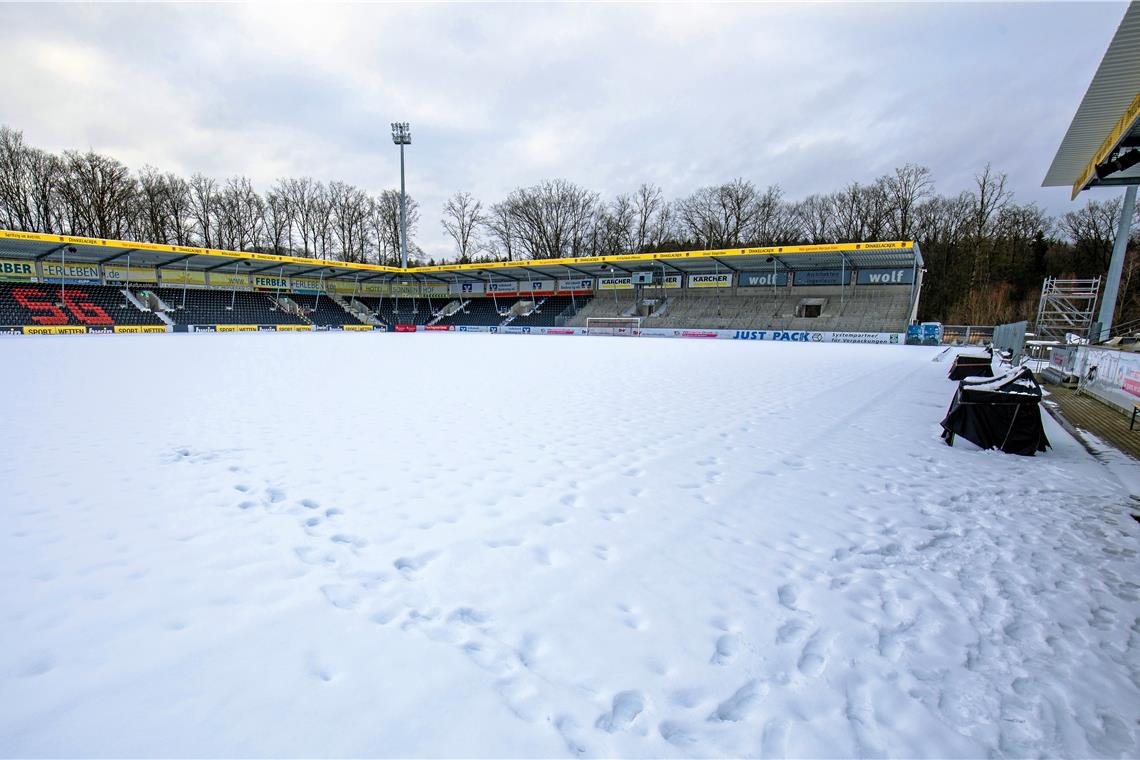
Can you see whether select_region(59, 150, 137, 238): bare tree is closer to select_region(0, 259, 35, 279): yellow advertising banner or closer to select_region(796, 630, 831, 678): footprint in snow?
select_region(0, 259, 35, 279): yellow advertising banner

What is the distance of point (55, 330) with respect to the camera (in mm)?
29359

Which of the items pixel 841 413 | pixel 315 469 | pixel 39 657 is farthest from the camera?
pixel 841 413

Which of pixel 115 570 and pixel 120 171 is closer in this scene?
pixel 115 570

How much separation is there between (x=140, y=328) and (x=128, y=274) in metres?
5.20

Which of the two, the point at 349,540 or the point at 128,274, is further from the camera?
the point at 128,274

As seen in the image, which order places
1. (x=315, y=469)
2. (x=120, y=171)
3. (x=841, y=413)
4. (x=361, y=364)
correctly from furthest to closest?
(x=120, y=171), (x=361, y=364), (x=841, y=413), (x=315, y=469)

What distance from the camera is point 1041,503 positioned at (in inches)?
166

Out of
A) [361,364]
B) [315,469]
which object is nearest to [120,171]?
[361,364]

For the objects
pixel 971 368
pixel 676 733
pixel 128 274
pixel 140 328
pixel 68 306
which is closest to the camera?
pixel 676 733

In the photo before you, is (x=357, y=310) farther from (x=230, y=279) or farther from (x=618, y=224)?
(x=618, y=224)

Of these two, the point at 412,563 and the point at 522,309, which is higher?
the point at 522,309

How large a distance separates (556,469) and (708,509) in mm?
1531

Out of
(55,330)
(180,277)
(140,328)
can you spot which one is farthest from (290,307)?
(55,330)

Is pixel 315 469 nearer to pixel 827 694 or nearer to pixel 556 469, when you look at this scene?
pixel 556 469
